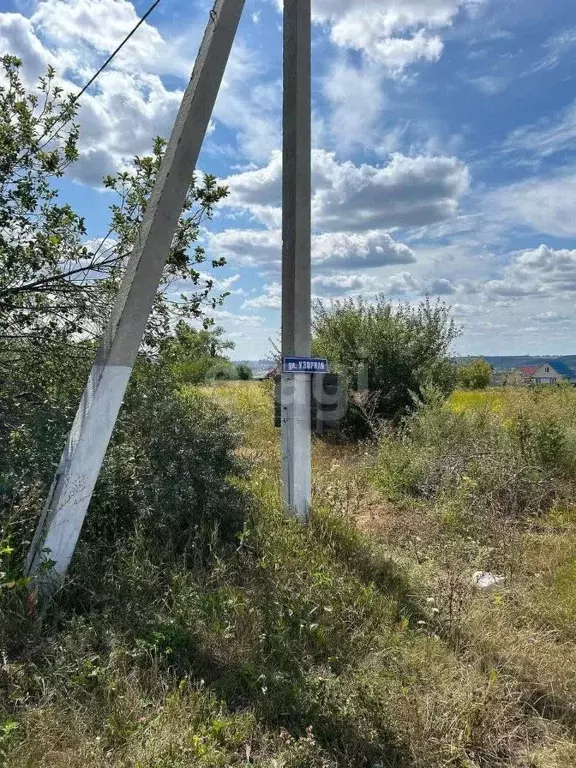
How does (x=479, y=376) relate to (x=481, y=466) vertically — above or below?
above

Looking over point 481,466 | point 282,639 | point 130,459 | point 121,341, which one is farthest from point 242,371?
point 282,639

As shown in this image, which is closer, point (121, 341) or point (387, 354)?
point (121, 341)

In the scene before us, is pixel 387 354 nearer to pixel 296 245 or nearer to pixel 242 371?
pixel 296 245

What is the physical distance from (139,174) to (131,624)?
3663 millimetres

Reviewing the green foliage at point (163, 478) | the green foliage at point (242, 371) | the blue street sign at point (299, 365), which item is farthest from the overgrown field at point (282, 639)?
the green foliage at point (242, 371)

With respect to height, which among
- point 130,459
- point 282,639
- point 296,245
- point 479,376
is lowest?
point 282,639

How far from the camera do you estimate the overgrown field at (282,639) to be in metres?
2.42

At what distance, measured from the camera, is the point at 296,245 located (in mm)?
4496

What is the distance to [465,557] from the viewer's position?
443 centimetres

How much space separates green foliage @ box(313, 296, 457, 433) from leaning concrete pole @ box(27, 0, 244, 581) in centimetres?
680

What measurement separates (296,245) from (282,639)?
3.02m

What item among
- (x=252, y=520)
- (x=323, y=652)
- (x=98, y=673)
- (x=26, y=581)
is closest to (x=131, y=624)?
(x=98, y=673)

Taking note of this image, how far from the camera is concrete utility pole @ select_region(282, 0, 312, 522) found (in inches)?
176

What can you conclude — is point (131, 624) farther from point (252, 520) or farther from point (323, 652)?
point (252, 520)
